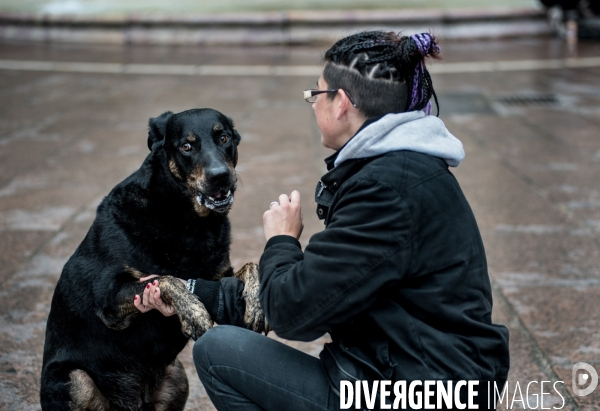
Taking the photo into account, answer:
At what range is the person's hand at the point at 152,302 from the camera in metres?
2.93

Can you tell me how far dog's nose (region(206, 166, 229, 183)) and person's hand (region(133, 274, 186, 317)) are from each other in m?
0.50

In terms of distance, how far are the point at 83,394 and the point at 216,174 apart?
105 cm

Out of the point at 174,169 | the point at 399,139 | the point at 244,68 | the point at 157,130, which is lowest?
the point at 244,68

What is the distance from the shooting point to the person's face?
2.44 m

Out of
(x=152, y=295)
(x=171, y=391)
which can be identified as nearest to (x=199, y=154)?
(x=152, y=295)

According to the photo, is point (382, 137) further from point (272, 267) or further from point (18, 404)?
point (18, 404)

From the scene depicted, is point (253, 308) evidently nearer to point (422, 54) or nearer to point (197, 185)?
point (197, 185)

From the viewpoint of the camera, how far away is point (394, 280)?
219cm

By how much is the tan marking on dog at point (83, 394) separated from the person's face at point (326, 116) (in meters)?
1.45

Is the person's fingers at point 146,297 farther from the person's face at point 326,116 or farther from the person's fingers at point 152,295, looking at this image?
the person's face at point 326,116

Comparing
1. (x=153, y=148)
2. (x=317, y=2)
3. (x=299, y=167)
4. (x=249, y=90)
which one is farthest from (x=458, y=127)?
(x=317, y=2)

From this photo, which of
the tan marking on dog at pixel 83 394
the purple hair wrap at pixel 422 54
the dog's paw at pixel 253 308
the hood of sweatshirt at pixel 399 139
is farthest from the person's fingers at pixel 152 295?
the purple hair wrap at pixel 422 54

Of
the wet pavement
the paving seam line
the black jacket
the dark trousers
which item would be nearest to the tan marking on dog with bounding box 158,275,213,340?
the dark trousers

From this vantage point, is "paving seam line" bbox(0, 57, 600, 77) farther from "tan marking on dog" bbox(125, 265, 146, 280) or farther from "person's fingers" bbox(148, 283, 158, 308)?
"person's fingers" bbox(148, 283, 158, 308)
